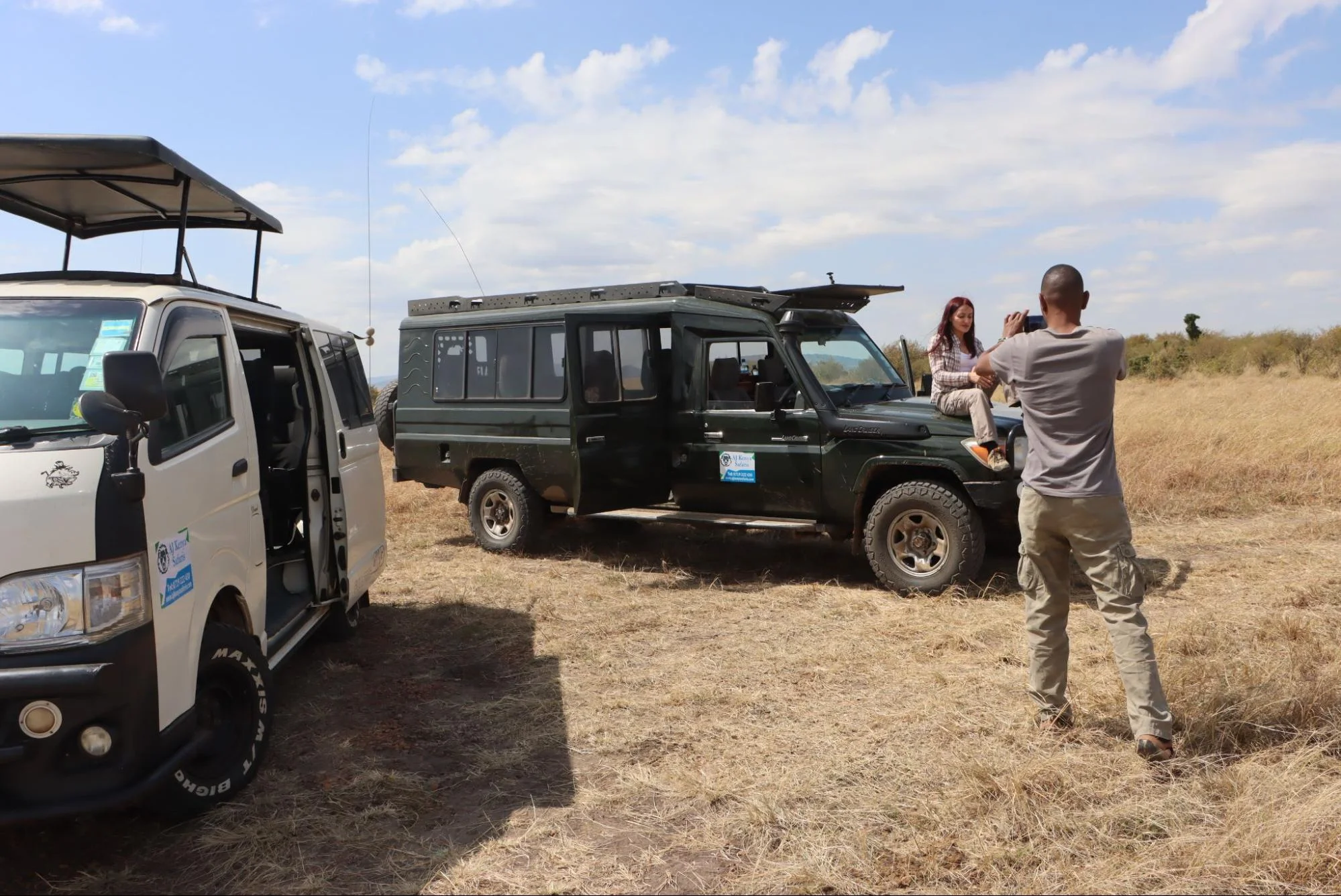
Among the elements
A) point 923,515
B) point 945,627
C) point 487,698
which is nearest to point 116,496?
point 487,698

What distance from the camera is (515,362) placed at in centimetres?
884

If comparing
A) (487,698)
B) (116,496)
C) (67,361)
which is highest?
(67,361)

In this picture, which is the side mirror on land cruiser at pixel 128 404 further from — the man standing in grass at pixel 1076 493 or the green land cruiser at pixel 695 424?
the green land cruiser at pixel 695 424

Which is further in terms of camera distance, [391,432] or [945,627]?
[391,432]

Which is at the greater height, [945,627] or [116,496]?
[116,496]

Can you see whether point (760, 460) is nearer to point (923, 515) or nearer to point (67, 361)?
point (923, 515)

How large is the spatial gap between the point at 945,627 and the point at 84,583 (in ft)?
14.9

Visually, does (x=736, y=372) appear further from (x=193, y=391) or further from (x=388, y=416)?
(x=193, y=391)

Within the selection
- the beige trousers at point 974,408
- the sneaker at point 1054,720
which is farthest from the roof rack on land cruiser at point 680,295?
the sneaker at point 1054,720

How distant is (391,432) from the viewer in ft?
32.5

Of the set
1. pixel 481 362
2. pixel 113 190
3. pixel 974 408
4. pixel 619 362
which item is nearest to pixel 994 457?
pixel 974 408

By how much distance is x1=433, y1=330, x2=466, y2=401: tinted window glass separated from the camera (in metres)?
9.22

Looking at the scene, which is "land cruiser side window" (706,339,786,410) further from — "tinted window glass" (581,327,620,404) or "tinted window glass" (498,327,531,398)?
"tinted window glass" (498,327,531,398)

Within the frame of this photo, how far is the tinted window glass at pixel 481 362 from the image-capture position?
900cm
